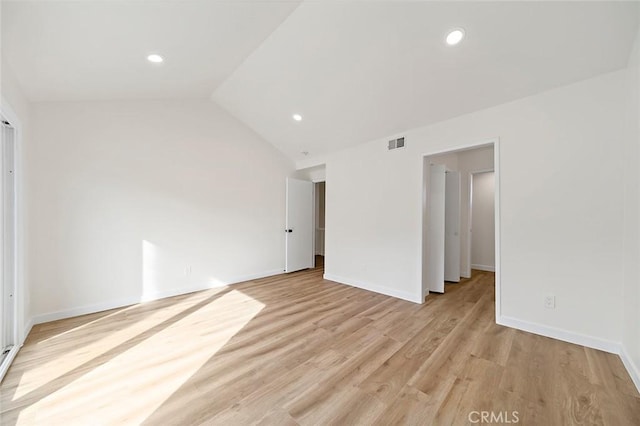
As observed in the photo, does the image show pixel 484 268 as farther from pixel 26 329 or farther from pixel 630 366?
pixel 26 329

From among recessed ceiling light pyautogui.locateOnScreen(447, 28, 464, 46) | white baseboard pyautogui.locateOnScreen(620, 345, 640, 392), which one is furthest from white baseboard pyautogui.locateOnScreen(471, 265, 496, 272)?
recessed ceiling light pyautogui.locateOnScreen(447, 28, 464, 46)

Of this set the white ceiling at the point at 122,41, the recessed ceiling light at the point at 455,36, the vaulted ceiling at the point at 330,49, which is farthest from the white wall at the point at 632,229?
the white ceiling at the point at 122,41

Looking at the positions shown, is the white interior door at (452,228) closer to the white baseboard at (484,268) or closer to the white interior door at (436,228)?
the white interior door at (436,228)

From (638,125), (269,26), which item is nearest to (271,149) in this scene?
(269,26)

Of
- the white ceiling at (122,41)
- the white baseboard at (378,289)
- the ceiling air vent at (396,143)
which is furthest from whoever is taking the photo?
the ceiling air vent at (396,143)

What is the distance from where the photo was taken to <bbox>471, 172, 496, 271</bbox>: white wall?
5.51 metres

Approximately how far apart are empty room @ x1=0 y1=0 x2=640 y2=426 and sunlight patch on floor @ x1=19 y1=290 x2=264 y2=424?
2cm

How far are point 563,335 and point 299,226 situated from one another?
427 cm

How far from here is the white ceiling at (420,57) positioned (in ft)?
6.48

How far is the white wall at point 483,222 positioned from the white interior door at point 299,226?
12.6 ft

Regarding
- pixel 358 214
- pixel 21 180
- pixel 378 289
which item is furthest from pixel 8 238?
pixel 378 289

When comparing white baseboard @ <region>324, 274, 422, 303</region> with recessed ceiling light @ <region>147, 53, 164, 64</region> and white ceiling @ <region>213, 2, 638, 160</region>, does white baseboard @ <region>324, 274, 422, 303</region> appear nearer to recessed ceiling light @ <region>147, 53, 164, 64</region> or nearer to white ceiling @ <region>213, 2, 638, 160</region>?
white ceiling @ <region>213, 2, 638, 160</region>

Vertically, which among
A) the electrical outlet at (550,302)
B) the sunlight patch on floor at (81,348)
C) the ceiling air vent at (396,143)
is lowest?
the sunlight patch on floor at (81,348)

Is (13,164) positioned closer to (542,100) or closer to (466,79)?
(466,79)
